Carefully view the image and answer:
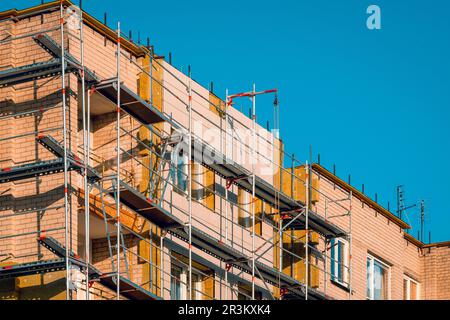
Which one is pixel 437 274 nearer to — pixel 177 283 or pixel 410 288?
pixel 410 288

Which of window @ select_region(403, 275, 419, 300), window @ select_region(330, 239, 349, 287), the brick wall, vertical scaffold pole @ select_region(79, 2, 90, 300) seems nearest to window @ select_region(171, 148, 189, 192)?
vertical scaffold pole @ select_region(79, 2, 90, 300)

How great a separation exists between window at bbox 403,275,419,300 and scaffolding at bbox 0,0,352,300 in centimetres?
537

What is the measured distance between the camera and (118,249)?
108 ft

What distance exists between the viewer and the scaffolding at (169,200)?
32.6 metres

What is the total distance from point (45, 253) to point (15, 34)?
212 inches

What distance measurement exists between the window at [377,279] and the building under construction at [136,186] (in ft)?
6.38

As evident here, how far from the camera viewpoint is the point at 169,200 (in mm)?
37156

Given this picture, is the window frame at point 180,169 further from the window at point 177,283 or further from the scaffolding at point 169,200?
the window at point 177,283

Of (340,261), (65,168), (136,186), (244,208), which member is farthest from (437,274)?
(65,168)

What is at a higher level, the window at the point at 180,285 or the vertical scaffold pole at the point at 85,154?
the vertical scaffold pole at the point at 85,154

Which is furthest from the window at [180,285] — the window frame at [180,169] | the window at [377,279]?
the window at [377,279]

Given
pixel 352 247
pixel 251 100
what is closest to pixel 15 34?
pixel 251 100
